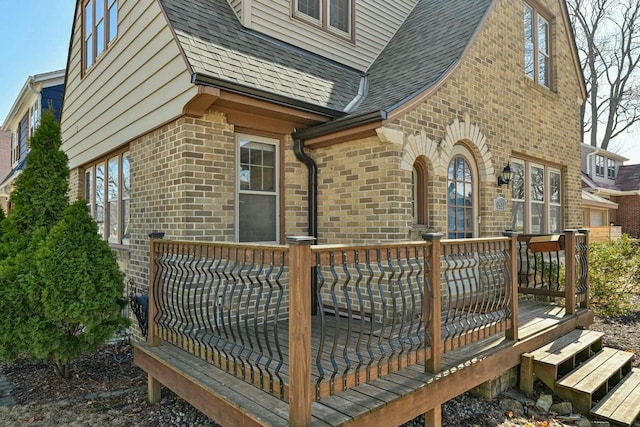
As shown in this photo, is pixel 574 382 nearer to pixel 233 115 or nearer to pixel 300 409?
pixel 300 409

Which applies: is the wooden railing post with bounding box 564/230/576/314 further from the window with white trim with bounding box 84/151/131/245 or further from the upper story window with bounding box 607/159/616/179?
the upper story window with bounding box 607/159/616/179

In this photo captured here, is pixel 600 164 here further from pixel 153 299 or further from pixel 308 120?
pixel 153 299

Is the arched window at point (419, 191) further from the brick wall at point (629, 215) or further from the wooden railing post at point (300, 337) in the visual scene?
the brick wall at point (629, 215)

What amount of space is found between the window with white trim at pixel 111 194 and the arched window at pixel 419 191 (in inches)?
170

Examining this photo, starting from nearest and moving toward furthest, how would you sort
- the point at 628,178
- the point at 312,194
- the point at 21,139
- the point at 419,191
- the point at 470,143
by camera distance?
1. the point at 419,191
2. the point at 312,194
3. the point at 470,143
4. the point at 21,139
5. the point at 628,178

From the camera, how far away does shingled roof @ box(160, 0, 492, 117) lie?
4.85 m

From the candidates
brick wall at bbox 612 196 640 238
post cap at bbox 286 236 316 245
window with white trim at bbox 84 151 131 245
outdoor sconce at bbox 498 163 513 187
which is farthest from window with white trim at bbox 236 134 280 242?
brick wall at bbox 612 196 640 238

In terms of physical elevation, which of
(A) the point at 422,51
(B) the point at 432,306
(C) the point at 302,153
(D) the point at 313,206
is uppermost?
(A) the point at 422,51

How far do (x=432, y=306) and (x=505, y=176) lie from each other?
4.22m

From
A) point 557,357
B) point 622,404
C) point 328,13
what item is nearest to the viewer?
point 622,404

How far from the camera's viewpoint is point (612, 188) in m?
24.6

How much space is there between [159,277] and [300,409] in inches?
95.2

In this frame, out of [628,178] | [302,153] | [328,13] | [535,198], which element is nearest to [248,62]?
[302,153]

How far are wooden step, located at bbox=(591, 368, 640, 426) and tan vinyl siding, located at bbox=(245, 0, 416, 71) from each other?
606cm
